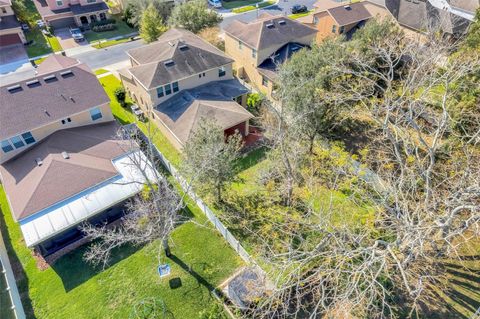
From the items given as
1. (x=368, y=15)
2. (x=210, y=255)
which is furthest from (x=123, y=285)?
(x=368, y=15)

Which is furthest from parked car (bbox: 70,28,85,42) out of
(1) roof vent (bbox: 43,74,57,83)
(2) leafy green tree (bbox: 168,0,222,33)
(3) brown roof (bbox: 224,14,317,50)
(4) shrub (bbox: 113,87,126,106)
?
(3) brown roof (bbox: 224,14,317,50)

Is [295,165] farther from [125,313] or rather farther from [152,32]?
[152,32]

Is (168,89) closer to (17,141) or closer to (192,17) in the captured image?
(17,141)

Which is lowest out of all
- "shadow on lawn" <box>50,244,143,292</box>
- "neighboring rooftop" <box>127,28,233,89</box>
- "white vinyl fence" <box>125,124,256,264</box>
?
"shadow on lawn" <box>50,244,143,292</box>

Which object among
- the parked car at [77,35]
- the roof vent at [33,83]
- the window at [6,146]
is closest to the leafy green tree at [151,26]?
the parked car at [77,35]

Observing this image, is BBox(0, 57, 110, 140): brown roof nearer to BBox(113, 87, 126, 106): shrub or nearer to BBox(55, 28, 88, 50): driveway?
BBox(113, 87, 126, 106): shrub

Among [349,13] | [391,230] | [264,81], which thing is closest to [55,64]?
[264,81]
